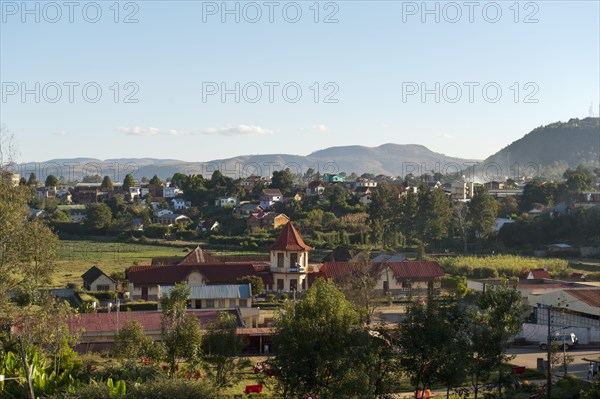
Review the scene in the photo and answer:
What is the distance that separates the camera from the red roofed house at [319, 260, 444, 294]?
41.6 m

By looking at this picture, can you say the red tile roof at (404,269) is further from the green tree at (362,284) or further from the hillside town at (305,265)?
the green tree at (362,284)

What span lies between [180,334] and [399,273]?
22.8m

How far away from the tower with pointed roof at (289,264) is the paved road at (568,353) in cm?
1422

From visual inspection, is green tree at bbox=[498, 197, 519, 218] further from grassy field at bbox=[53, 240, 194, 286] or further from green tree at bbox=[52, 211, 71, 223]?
green tree at bbox=[52, 211, 71, 223]

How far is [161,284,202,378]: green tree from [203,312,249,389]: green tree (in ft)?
1.08

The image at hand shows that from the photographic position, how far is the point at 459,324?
1994 centimetres

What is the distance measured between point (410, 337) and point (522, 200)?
2473 inches

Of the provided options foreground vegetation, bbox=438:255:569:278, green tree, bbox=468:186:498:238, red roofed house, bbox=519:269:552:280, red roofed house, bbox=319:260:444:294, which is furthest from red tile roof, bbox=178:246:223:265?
green tree, bbox=468:186:498:238

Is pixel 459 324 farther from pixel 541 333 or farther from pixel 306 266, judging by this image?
pixel 306 266

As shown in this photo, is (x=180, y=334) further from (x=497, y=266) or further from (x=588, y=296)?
(x=497, y=266)

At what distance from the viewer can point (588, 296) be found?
31453 mm

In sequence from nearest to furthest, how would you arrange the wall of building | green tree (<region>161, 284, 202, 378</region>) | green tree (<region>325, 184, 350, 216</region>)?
1. green tree (<region>161, 284, 202, 378</region>)
2. the wall of building
3. green tree (<region>325, 184, 350, 216</region>)

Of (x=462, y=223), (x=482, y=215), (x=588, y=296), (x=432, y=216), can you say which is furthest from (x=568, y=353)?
(x=462, y=223)

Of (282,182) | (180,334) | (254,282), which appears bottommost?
(254,282)
